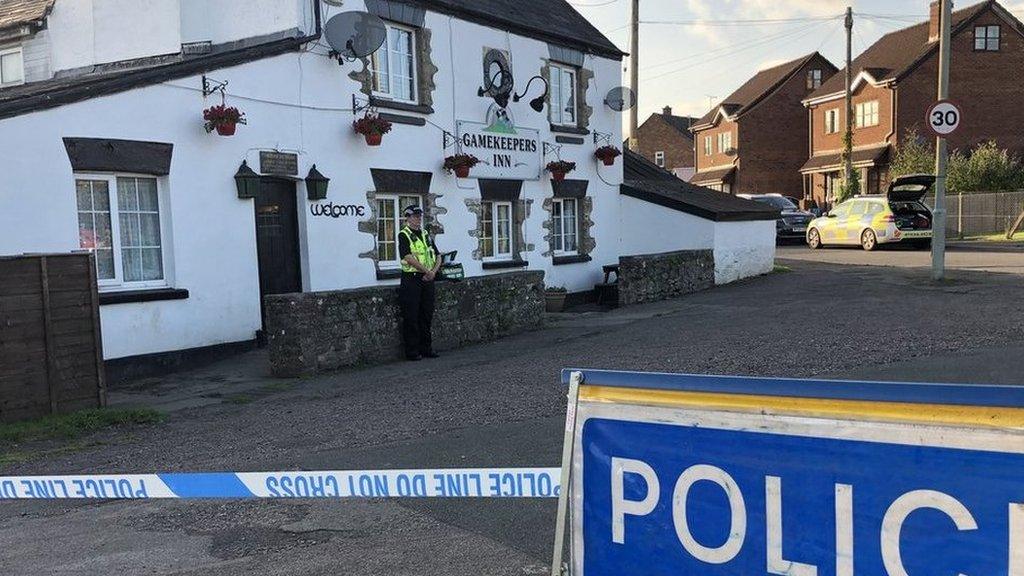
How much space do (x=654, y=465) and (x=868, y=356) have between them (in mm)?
6951

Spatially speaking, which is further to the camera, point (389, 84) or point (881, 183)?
point (881, 183)

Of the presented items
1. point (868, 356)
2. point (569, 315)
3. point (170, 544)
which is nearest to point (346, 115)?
point (569, 315)

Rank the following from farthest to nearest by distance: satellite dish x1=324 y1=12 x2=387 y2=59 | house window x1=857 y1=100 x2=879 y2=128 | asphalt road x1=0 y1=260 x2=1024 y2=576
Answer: house window x1=857 y1=100 x2=879 y2=128 → satellite dish x1=324 y1=12 x2=387 y2=59 → asphalt road x1=0 y1=260 x2=1024 y2=576

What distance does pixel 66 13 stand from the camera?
46.1ft

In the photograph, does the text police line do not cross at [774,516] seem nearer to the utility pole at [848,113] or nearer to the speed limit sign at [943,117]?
the speed limit sign at [943,117]

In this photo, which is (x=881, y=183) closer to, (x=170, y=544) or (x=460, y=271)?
(x=460, y=271)

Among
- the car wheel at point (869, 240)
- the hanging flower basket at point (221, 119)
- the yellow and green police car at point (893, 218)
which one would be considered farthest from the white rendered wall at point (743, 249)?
the hanging flower basket at point (221, 119)

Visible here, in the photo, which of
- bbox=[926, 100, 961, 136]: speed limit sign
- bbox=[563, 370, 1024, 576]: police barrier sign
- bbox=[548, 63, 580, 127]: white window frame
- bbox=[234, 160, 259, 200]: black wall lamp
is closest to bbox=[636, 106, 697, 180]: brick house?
bbox=[548, 63, 580, 127]: white window frame

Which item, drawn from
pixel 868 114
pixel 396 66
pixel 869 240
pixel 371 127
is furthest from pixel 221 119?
pixel 868 114

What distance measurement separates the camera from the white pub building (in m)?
9.79

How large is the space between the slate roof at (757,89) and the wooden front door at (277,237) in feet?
143

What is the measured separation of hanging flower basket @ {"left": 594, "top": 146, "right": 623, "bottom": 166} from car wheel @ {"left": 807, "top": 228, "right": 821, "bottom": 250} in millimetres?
12450

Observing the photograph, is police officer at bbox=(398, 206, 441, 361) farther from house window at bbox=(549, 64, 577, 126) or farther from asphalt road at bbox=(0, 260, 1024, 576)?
house window at bbox=(549, 64, 577, 126)

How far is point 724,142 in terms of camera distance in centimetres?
5359
